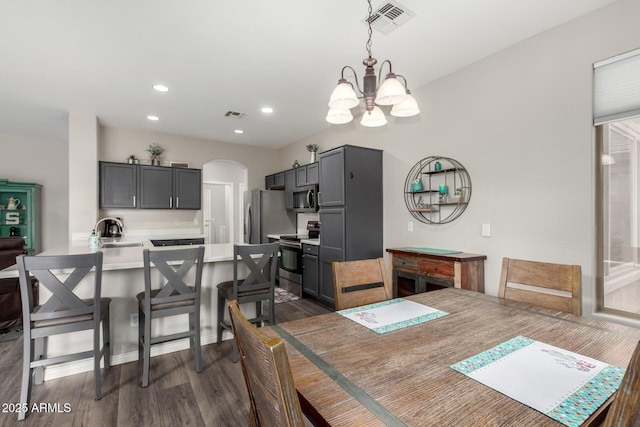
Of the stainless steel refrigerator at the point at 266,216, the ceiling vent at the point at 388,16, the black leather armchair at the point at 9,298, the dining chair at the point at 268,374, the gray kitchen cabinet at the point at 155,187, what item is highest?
the ceiling vent at the point at 388,16

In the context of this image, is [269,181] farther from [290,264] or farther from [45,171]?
[45,171]

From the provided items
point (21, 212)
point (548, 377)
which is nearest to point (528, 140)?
point (548, 377)

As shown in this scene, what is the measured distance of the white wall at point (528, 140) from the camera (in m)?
2.34

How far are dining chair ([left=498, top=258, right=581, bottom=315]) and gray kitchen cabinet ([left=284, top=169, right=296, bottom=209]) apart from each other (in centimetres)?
411

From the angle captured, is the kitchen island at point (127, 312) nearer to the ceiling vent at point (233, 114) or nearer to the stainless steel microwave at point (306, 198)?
the stainless steel microwave at point (306, 198)

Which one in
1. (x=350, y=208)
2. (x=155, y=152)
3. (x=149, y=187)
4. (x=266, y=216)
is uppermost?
(x=155, y=152)

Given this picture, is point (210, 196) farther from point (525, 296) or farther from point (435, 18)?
point (525, 296)

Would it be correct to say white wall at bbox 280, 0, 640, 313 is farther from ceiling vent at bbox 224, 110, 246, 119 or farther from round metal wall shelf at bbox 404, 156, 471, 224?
ceiling vent at bbox 224, 110, 246, 119

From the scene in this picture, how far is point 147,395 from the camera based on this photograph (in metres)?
2.16

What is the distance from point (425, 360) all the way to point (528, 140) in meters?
2.48

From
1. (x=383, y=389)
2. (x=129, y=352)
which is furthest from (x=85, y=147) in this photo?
(x=383, y=389)

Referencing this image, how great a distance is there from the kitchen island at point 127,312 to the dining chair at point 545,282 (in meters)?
2.22

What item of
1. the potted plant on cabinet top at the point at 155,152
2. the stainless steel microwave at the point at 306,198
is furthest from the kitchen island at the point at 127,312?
the potted plant on cabinet top at the point at 155,152

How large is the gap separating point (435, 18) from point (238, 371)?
3214 mm
